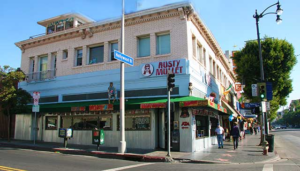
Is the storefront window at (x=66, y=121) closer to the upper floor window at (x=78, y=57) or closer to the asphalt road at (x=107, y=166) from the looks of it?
the upper floor window at (x=78, y=57)

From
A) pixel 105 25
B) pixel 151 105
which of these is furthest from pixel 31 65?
pixel 151 105

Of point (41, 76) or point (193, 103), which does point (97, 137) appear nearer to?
point (193, 103)

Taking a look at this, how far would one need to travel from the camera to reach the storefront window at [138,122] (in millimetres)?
14927

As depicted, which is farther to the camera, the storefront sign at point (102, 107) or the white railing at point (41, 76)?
the white railing at point (41, 76)

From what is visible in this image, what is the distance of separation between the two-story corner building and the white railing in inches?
3.4

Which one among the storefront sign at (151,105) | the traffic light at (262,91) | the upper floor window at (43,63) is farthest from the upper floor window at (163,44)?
the upper floor window at (43,63)

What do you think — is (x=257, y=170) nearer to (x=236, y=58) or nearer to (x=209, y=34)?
(x=209, y=34)

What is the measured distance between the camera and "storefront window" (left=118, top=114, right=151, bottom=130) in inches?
588

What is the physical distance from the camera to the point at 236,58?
90.4ft

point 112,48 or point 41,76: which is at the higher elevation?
point 112,48

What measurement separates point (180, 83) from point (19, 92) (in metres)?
12.2

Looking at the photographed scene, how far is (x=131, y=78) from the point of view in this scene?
16.5 m

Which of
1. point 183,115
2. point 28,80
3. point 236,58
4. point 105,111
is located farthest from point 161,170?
point 236,58

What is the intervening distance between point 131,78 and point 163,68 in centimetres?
249
